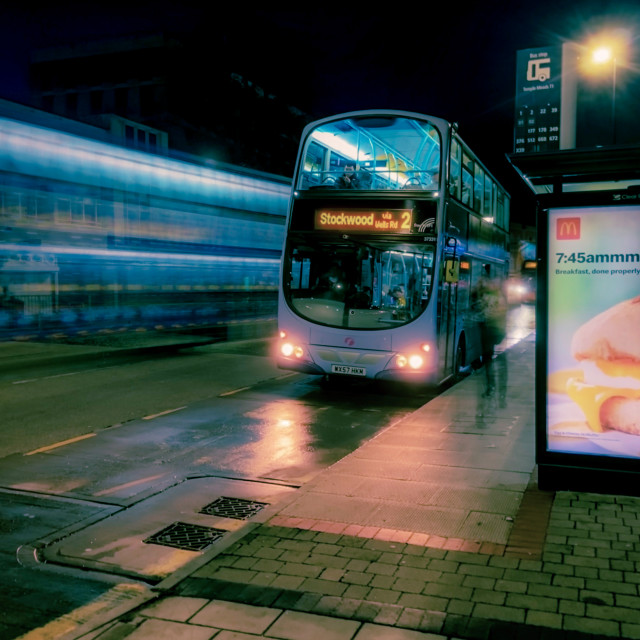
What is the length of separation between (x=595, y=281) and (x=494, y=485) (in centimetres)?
201

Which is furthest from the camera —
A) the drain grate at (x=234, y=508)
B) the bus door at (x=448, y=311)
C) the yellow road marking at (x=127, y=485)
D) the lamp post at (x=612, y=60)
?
the lamp post at (x=612, y=60)

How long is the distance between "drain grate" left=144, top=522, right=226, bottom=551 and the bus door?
6570 millimetres

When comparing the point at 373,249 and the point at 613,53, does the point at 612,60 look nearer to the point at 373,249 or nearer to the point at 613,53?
the point at 613,53

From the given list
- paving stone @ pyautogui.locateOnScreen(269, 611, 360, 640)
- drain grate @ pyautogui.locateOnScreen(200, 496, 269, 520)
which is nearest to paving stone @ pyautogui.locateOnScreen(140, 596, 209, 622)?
paving stone @ pyautogui.locateOnScreen(269, 611, 360, 640)

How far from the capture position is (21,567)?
4625mm

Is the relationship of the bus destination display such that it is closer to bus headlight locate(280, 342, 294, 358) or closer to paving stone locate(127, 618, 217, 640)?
bus headlight locate(280, 342, 294, 358)

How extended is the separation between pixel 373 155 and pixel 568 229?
6663 mm

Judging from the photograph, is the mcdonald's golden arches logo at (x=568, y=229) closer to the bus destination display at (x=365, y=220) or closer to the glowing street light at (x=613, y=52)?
the bus destination display at (x=365, y=220)

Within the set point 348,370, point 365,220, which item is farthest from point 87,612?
point 365,220

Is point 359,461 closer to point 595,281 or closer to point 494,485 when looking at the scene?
point 494,485

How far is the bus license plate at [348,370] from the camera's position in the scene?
11.1m

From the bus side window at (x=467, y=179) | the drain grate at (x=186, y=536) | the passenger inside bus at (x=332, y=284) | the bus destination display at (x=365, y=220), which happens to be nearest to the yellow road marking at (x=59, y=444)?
the drain grate at (x=186, y=536)

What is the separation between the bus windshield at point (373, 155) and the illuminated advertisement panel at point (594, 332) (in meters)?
5.89

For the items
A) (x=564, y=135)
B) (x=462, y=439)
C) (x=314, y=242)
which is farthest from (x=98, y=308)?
(x=564, y=135)
